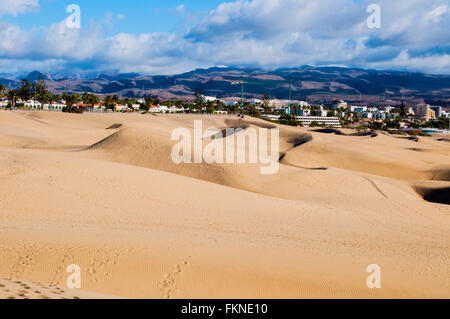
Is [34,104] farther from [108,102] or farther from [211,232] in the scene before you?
[211,232]

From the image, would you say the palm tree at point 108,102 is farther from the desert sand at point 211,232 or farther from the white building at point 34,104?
the desert sand at point 211,232

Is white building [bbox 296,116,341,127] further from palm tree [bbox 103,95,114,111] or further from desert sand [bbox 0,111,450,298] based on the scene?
A: desert sand [bbox 0,111,450,298]

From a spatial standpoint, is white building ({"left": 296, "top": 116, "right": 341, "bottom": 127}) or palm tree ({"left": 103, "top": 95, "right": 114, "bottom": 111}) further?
white building ({"left": 296, "top": 116, "right": 341, "bottom": 127})

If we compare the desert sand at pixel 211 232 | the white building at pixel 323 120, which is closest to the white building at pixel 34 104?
the white building at pixel 323 120

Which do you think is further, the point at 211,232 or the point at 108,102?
the point at 108,102

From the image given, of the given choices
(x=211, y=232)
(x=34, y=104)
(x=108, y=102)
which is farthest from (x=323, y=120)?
(x=211, y=232)

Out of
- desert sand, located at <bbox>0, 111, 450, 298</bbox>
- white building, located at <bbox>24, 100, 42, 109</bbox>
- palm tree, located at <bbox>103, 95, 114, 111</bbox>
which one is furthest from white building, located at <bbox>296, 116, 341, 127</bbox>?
desert sand, located at <bbox>0, 111, 450, 298</bbox>

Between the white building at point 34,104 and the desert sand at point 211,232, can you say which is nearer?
the desert sand at point 211,232

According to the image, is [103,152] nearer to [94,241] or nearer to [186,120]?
[94,241]
